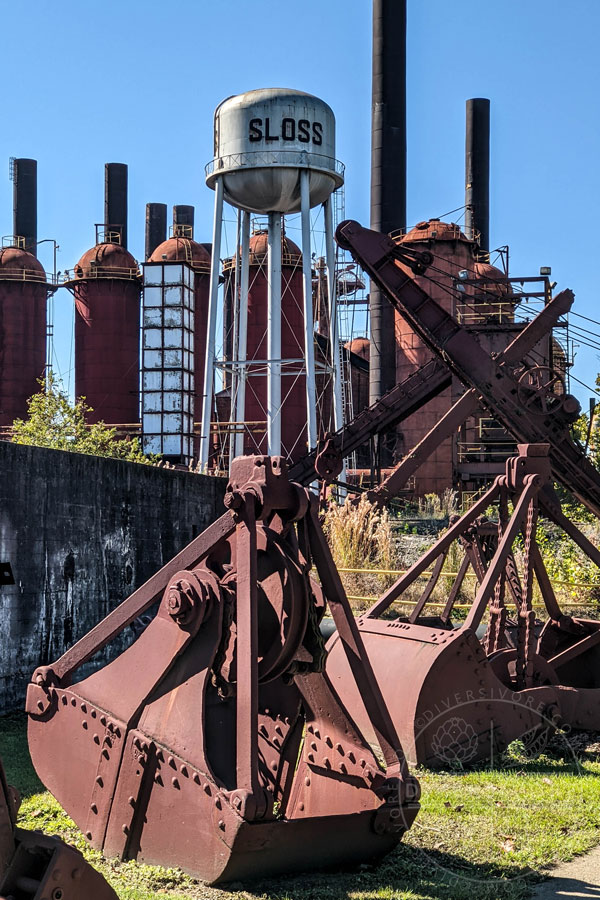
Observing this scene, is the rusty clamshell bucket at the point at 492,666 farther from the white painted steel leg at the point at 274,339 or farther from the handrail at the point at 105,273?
the handrail at the point at 105,273

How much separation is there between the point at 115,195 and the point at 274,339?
25.5 metres

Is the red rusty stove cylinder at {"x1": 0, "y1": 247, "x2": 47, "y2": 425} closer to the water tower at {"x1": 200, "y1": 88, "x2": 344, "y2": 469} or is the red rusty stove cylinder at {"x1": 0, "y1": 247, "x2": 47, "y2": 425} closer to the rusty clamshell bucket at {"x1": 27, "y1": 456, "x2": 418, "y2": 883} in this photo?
the water tower at {"x1": 200, "y1": 88, "x2": 344, "y2": 469}

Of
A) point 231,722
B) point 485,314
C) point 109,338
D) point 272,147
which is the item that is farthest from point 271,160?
point 231,722

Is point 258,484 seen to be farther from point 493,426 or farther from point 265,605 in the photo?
point 493,426

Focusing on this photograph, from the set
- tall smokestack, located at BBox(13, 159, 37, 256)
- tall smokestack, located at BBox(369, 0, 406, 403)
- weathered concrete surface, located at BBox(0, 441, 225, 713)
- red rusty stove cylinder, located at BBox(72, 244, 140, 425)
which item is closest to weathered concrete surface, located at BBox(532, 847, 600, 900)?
weathered concrete surface, located at BBox(0, 441, 225, 713)

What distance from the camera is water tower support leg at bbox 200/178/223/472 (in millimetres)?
26984

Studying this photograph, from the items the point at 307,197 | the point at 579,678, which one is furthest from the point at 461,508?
the point at 579,678

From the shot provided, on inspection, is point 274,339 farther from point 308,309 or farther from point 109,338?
point 109,338

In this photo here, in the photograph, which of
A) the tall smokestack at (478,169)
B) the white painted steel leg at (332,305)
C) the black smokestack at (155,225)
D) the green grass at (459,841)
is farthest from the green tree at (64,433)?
the black smokestack at (155,225)

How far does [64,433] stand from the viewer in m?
27.0

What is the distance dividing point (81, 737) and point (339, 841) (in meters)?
1.48

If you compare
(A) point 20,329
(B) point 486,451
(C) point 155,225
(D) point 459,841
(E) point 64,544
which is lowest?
(D) point 459,841

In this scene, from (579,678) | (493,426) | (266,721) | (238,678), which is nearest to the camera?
(238,678)

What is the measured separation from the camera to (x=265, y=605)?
17.9 ft
